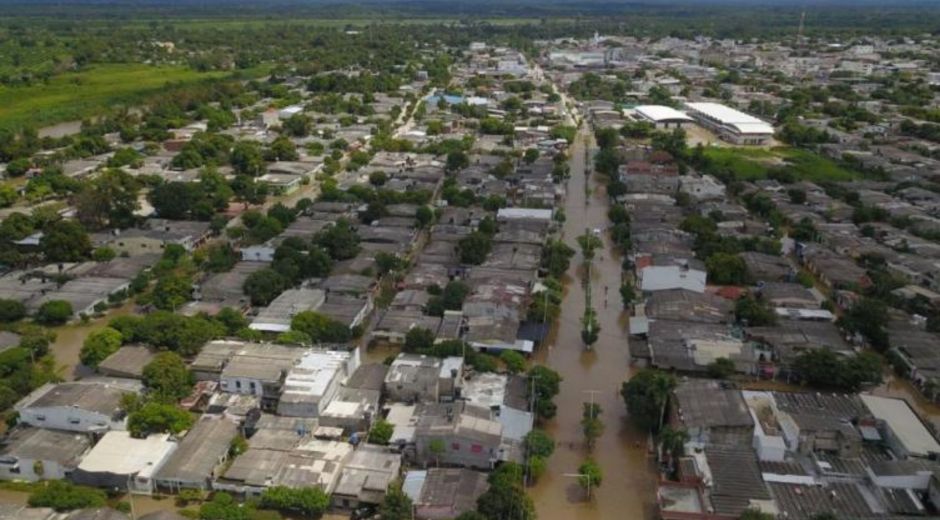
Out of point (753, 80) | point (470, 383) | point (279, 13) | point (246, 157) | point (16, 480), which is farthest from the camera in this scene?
point (279, 13)

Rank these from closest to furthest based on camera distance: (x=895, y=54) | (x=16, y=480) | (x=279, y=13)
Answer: (x=16, y=480) < (x=895, y=54) < (x=279, y=13)

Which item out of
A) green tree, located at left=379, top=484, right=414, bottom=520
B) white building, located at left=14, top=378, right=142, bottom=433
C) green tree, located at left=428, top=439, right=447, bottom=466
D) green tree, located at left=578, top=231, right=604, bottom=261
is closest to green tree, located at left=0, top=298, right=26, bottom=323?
white building, located at left=14, top=378, right=142, bottom=433

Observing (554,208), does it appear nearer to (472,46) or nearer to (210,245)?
(210,245)

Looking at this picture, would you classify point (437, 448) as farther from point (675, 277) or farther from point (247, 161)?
point (247, 161)

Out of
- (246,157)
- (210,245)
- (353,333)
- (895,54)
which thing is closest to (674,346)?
(353,333)

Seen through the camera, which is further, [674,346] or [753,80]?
[753,80]

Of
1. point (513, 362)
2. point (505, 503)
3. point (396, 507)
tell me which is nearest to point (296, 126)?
point (513, 362)

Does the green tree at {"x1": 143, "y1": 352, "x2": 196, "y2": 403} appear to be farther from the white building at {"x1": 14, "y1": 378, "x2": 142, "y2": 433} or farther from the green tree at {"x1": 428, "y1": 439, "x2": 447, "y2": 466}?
the green tree at {"x1": 428, "y1": 439, "x2": 447, "y2": 466}
